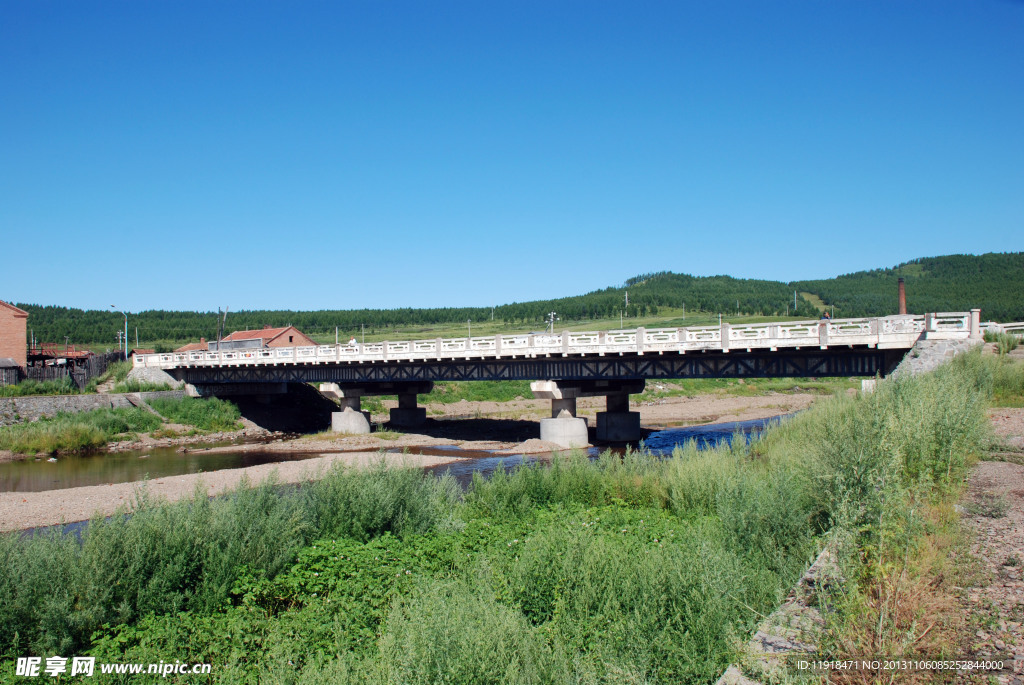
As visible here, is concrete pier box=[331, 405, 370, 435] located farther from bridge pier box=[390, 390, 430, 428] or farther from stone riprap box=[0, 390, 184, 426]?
stone riprap box=[0, 390, 184, 426]

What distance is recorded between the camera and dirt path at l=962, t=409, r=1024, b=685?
18.9ft

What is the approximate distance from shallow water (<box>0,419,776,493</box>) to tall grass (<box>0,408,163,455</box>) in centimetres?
231

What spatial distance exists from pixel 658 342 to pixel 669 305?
13064 centimetres

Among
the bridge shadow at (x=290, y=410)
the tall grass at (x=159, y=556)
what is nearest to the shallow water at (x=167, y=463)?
the bridge shadow at (x=290, y=410)

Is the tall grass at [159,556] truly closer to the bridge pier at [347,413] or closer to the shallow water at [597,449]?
the shallow water at [597,449]

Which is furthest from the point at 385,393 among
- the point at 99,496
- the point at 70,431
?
the point at 99,496

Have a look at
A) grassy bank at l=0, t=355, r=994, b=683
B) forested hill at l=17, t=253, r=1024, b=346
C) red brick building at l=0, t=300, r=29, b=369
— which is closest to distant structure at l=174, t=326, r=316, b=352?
red brick building at l=0, t=300, r=29, b=369

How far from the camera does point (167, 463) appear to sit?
3547cm

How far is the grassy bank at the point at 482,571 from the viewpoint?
7000mm

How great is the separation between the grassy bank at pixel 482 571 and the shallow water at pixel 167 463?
13.6 metres

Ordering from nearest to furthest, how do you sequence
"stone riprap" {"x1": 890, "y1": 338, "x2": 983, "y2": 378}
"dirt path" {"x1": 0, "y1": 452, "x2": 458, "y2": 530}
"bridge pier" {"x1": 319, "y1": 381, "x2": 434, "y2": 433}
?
"dirt path" {"x1": 0, "y1": 452, "x2": 458, "y2": 530} < "stone riprap" {"x1": 890, "y1": 338, "x2": 983, "y2": 378} < "bridge pier" {"x1": 319, "y1": 381, "x2": 434, "y2": 433}

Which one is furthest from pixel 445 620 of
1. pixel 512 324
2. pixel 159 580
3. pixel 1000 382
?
pixel 512 324

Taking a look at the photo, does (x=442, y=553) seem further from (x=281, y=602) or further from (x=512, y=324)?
(x=512, y=324)

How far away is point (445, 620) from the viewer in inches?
267
